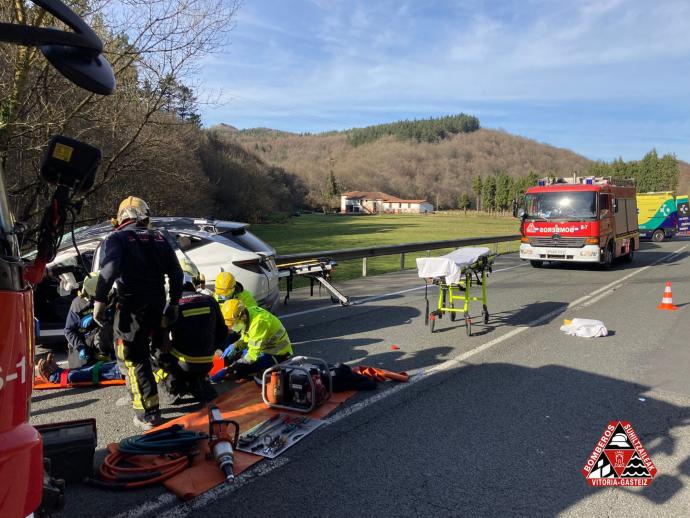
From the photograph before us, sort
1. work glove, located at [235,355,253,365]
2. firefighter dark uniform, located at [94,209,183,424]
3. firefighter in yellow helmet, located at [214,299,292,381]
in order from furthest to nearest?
work glove, located at [235,355,253,365], firefighter in yellow helmet, located at [214,299,292,381], firefighter dark uniform, located at [94,209,183,424]

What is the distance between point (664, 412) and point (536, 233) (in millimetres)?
13276

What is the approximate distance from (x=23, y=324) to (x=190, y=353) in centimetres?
324

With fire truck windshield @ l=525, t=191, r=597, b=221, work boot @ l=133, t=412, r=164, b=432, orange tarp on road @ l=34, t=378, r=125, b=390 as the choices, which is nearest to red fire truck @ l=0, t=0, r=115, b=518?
work boot @ l=133, t=412, r=164, b=432

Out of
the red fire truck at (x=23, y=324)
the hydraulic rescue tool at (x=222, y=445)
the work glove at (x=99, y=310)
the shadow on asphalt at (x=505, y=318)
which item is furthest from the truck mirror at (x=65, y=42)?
the shadow on asphalt at (x=505, y=318)

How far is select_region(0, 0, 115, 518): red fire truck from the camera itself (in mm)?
1779

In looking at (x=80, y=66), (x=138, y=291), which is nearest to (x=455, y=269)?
(x=138, y=291)

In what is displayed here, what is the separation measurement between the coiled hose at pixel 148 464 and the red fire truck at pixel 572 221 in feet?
50.1

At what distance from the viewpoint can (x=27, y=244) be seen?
8172mm

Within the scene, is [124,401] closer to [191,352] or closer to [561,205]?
[191,352]

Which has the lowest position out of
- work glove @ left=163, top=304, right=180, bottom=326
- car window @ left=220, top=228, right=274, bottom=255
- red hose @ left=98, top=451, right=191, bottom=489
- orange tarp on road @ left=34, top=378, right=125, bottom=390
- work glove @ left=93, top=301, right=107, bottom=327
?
red hose @ left=98, top=451, right=191, bottom=489

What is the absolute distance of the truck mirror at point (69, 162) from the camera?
2285 millimetres

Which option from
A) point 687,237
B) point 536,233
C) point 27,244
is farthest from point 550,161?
point 27,244

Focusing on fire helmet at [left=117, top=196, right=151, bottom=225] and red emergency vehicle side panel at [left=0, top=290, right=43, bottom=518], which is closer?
red emergency vehicle side panel at [left=0, top=290, right=43, bottom=518]

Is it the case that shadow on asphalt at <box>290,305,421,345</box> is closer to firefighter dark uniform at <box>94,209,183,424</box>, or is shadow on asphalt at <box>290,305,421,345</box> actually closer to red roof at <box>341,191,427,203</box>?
firefighter dark uniform at <box>94,209,183,424</box>
